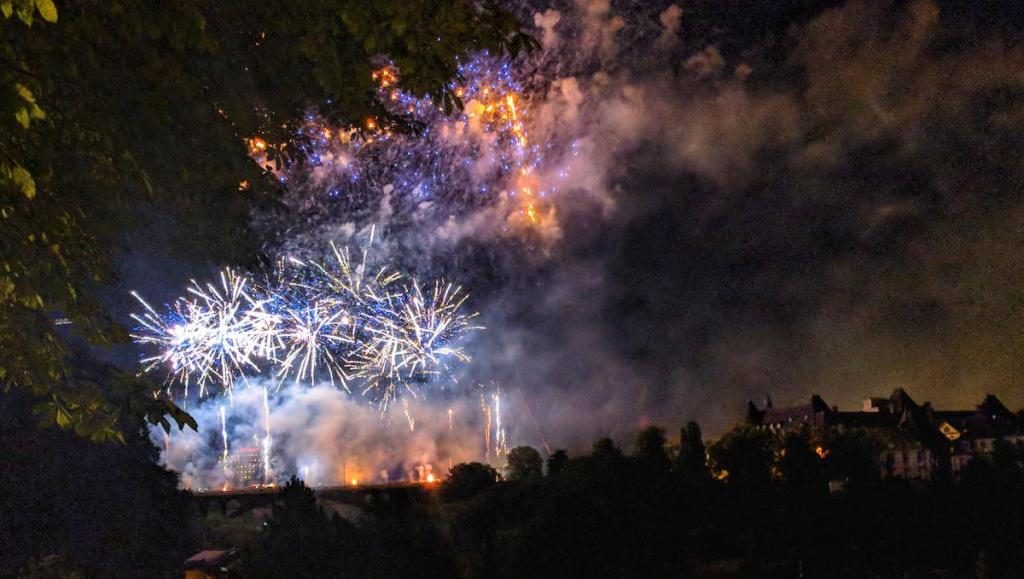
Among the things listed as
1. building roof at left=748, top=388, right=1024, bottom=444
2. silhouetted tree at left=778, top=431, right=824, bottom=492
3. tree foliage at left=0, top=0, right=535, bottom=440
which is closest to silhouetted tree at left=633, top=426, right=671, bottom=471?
silhouetted tree at left=778, top=431, right=824, bottom=492

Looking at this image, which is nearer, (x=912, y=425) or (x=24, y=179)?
(x=24, y=179)

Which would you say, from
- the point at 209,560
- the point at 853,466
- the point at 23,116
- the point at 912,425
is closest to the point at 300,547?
the point at 209,560

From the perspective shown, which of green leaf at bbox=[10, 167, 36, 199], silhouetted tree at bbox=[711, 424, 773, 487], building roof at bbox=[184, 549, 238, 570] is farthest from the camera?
silhouetted tree at bbox=[711, 424, 773, 487]

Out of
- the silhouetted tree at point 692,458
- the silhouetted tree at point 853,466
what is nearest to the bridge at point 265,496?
the silhouetted tree at point 692,458

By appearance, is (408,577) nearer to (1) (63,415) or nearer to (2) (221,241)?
(2) (221,241)

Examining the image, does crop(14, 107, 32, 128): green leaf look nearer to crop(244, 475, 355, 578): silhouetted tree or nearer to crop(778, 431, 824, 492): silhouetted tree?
crop(244, 475, 355, 578): silhouetted tree

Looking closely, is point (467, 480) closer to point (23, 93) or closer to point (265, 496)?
point (265, 496)
